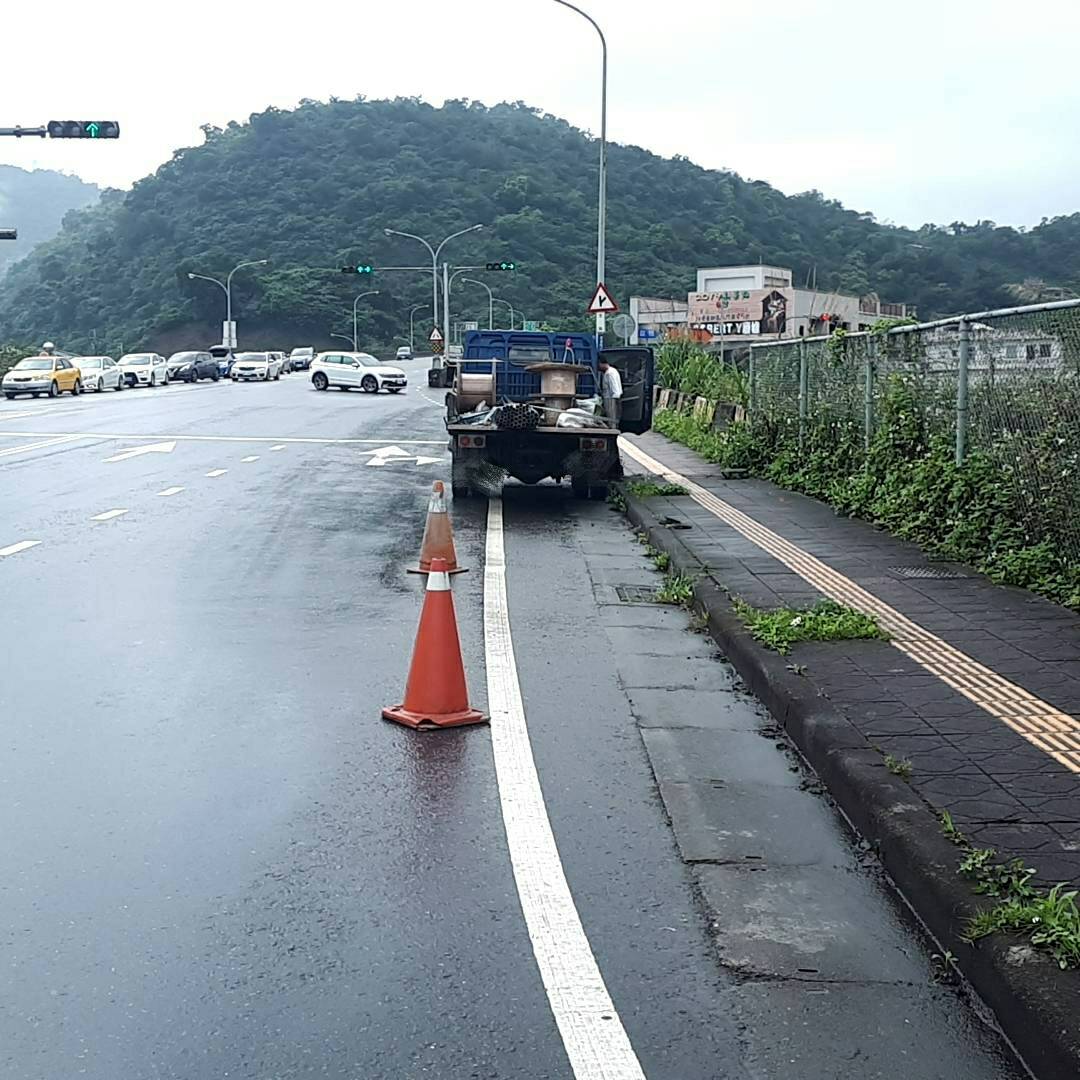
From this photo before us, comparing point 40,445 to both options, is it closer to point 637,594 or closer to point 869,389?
point 869,389

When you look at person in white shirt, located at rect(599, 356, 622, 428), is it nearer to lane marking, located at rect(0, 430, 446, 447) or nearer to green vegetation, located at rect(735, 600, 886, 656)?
lane marking, located at rect(0, 430, 446, 447)

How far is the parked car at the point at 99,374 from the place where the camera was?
52.8 metres

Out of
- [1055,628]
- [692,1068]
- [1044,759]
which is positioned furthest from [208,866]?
[1055,628]

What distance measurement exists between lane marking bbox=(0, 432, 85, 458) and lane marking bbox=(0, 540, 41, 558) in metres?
9.18

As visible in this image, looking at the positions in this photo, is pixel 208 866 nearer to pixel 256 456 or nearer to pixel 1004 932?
pixel 1004 932

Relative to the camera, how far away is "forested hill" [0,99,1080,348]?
101000mm

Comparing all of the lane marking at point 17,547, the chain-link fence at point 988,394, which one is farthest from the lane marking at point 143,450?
the chain-link fence at point 988,394

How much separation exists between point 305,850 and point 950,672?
362 cm

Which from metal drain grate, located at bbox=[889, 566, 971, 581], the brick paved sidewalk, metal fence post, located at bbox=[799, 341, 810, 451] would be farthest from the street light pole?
metal drain grate, located at bbox=[889, 566, 971, 581]

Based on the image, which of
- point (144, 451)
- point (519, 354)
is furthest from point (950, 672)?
point (144, 451)

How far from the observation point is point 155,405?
37.6 metres

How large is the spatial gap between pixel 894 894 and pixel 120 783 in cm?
300

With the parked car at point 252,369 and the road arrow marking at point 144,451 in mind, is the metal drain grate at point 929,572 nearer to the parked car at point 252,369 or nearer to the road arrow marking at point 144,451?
the road arrow marking at point 144,451

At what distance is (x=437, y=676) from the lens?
6.58 meters
